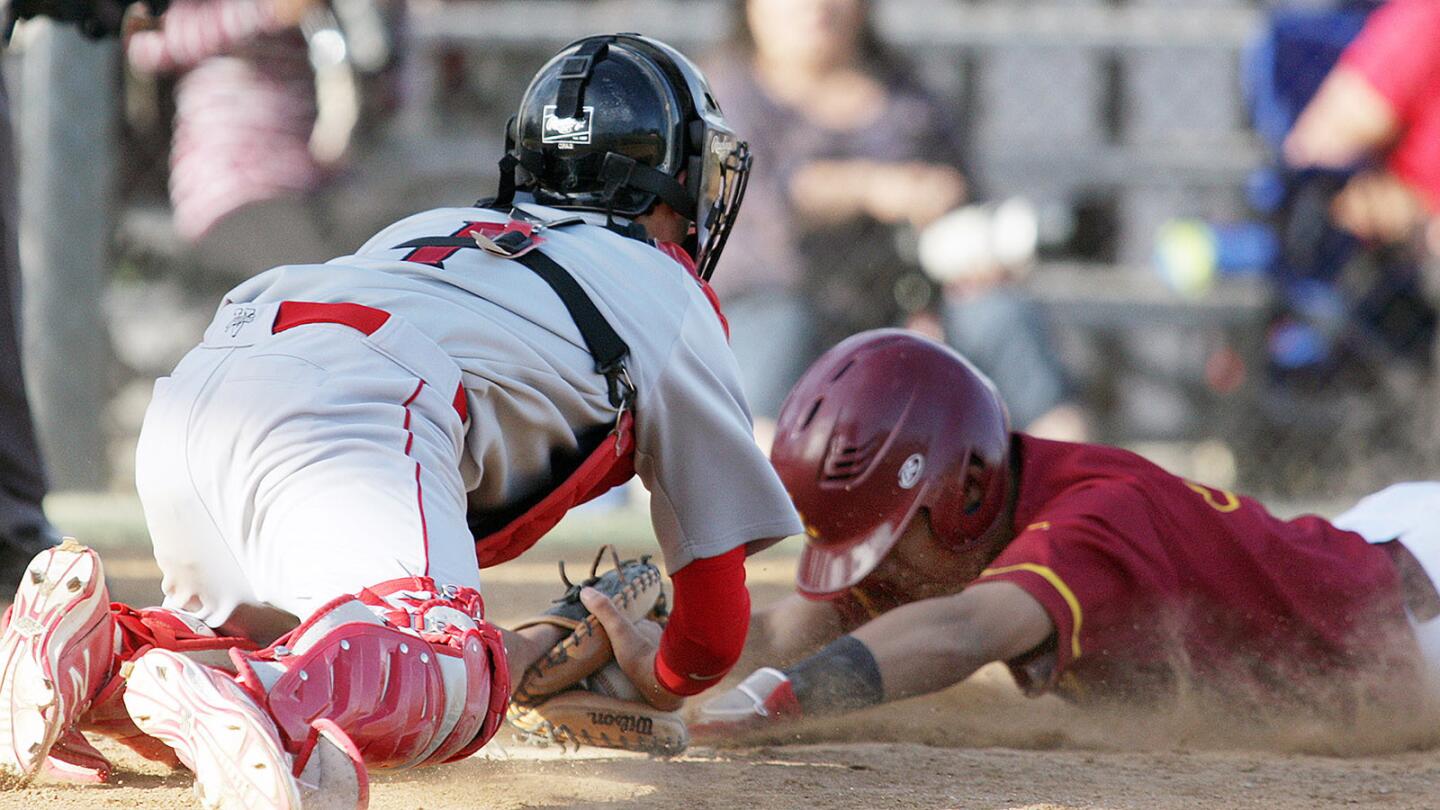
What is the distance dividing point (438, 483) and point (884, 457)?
1461 mm

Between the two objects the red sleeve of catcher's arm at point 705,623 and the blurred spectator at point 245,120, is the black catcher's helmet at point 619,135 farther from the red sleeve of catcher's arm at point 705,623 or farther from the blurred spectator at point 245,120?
the blurred spectator at point 245,120

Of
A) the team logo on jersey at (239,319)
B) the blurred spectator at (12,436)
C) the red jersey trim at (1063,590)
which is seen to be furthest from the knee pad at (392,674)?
the blurred spectator at (12,436)

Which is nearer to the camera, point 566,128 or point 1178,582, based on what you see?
point 566,128

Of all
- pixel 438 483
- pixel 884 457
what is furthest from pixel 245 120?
pixel 438 483

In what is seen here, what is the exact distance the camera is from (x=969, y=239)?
6.96 metres

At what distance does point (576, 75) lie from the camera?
3.06 meters

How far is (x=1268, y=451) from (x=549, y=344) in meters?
6.24

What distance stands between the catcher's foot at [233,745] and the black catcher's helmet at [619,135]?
1.30m

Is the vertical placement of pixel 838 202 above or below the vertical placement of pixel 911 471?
above

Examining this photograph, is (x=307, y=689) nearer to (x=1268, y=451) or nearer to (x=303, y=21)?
(x=303, y=21)

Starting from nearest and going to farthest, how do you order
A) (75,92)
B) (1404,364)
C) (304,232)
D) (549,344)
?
(549,344) → (75,92) → (304,232) → (1404,364)

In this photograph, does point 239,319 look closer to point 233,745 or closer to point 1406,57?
point 233,745

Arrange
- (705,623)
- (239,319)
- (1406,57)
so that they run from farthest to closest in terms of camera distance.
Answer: (1406,57) → (705,623) → (239,319)

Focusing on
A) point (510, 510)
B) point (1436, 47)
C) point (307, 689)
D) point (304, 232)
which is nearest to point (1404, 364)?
point (1436, 47)
